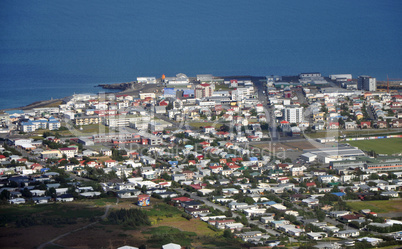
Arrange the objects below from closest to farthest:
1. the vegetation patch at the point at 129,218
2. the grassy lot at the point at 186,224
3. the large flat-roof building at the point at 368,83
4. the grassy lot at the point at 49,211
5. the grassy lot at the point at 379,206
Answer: the grassy lot at the point at 186,224, the vegetation patch at the point at 129,218, the grassy lot at the point at 49,211, the grassy lot at the point at 379,206, the large flat-roof building at the point at 368,83

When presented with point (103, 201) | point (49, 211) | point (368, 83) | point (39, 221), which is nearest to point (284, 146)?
point (103, 201)

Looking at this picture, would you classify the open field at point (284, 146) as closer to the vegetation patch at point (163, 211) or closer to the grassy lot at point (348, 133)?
the grassy lot at point (348, 133)

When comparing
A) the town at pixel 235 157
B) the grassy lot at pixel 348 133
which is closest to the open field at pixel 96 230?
the town at pixel 235 157

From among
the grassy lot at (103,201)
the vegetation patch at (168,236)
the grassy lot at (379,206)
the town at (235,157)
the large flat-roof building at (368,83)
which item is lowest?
the vegetation patch at (168,236)

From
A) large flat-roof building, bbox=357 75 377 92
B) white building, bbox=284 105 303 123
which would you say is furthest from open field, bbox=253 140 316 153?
large flat-roof building, bbox=357 75 377 92

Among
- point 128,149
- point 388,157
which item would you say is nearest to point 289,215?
point 388,157

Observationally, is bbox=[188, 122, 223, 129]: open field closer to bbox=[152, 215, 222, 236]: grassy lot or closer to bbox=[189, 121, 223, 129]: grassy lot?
bbox=[189, 121, 223, 129]: grassy lot
